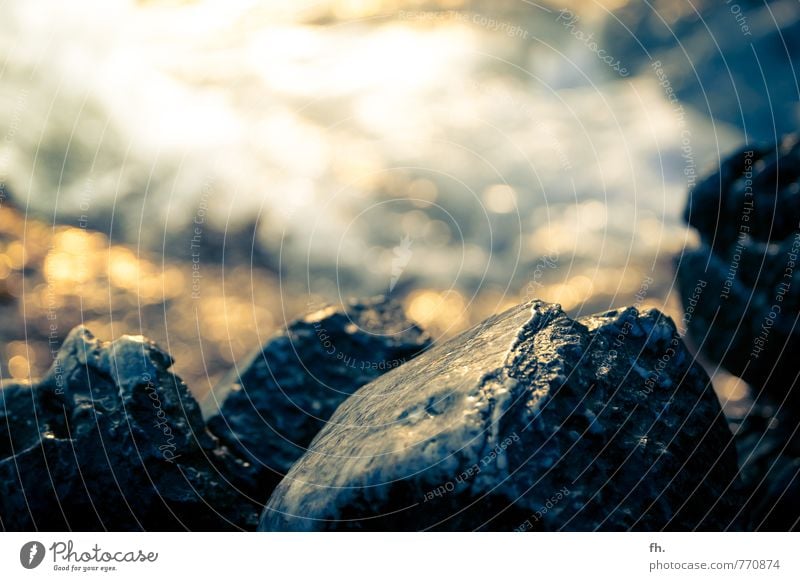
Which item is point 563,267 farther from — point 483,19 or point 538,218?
point 483,19

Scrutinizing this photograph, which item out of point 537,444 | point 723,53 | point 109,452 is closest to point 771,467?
point 537,444

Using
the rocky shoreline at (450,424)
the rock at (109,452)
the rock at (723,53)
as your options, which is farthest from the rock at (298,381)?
the rock at (723,53)

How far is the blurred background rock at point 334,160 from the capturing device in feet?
26.9

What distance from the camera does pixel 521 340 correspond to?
3.21 m

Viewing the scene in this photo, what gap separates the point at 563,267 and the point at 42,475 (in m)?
7.05

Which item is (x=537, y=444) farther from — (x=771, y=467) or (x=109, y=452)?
(x=771, y=467)

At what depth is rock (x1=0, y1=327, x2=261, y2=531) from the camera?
375 centimetres
